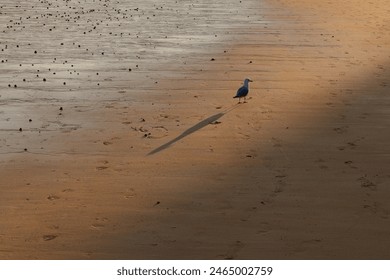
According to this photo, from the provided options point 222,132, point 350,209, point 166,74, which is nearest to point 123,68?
point 166,74

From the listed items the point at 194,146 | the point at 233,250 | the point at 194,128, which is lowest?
the point at 233,250

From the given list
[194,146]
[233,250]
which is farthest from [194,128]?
[233,250]

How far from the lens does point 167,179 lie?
10328 mm

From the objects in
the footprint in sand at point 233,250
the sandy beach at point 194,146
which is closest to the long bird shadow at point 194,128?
the sandy beach at point 194,146

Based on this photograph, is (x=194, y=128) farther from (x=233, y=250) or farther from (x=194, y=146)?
(x=233, y=250)

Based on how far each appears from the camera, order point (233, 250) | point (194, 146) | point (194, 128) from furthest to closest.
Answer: point (194, 128)
point (194, 146)
point (233, 250)

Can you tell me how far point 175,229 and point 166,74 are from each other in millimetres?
8552

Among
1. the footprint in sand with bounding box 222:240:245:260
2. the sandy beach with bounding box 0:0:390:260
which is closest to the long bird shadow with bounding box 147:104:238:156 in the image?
the sandy beach with bounding box 0:0:390:260

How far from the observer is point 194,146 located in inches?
459

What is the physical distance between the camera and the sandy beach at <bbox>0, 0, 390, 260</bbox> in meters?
8.63

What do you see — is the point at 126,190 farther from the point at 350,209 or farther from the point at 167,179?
the point at 350,209

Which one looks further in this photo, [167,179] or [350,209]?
[167,179]

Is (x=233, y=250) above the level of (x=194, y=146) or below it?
below
